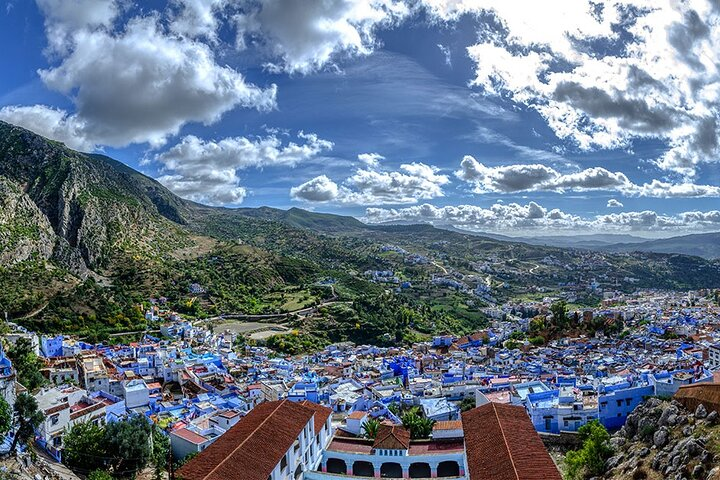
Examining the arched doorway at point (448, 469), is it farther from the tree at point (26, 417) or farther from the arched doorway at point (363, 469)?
the tree at point (26, 417)

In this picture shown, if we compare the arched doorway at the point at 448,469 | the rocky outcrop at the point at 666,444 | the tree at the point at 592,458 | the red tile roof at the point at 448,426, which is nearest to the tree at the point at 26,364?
the red tile roof at the point at 448,426

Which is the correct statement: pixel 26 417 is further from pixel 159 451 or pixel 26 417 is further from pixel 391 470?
pixel 391 470

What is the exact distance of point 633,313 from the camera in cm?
8206

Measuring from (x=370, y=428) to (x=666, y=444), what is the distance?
1369cm

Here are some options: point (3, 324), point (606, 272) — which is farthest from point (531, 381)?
point (606, 272)

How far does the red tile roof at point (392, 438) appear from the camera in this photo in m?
24.6

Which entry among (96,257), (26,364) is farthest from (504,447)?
(96,257)

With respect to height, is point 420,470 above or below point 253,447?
below

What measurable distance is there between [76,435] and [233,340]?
45.1 m

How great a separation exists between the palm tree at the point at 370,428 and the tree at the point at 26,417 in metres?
15.1

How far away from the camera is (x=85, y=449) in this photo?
21.5 metres

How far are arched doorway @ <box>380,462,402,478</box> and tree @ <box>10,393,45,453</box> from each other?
14760 millimetres

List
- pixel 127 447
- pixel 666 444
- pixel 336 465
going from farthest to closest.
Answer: pixel 336 465, pixel 666 444, pixel 127 447

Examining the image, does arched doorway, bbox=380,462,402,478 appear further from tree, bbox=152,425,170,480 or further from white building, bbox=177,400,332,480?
tree, bbox=152,425,170,480
